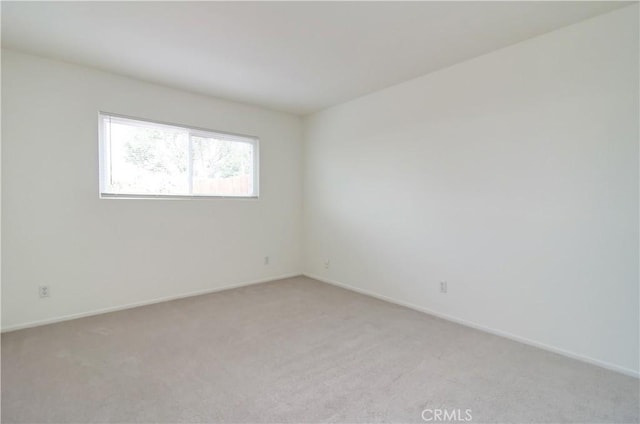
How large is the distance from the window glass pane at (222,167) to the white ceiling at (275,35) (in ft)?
2.91

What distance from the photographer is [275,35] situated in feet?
7.75

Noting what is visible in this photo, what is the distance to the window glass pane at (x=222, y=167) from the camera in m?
3.82

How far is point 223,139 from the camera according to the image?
4047 millimetres

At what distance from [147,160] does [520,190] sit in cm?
370

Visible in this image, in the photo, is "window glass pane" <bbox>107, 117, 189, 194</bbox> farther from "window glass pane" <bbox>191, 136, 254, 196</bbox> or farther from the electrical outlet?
the electrical outlet

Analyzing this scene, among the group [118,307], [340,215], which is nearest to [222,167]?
[340,215]

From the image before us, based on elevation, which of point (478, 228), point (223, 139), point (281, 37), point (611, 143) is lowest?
point (478, 228)

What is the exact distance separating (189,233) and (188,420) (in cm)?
242

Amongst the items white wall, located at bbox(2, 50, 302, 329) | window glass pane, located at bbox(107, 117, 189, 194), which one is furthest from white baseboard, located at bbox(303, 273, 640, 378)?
window glass pane, located at bbox(107, 117, 189, 194)

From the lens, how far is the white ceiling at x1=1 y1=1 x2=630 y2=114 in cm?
204

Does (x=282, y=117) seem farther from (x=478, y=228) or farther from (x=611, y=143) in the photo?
(x=611, y=143)

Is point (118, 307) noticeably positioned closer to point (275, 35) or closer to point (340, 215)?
point (340, 215)

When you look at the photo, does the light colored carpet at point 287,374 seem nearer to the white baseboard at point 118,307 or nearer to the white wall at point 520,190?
the white baseboard at point 118,307

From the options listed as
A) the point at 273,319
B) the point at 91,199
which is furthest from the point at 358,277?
the point at 91,199
